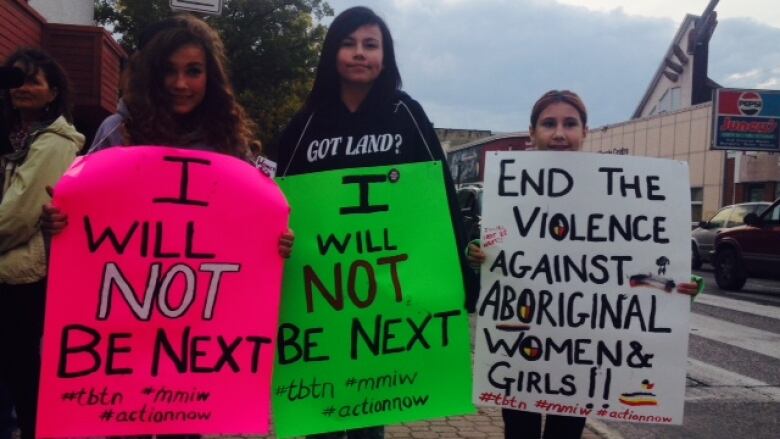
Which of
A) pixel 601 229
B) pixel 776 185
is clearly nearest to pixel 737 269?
pixel 601 229

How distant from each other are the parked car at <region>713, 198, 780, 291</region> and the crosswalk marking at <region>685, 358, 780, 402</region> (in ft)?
21.7

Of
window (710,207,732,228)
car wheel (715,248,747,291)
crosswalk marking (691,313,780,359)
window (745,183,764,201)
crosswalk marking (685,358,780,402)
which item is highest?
window (745,183,764,201)

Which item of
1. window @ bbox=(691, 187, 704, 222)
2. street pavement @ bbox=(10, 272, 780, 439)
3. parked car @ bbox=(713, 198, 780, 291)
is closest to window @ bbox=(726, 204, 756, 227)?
parked car @ bbox=(713, 198, 780, 291)

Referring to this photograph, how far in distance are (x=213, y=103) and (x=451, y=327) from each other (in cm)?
119

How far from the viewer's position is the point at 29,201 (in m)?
3.06

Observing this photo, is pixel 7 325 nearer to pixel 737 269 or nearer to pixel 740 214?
pixel 737 269

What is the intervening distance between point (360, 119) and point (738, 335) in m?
7.46

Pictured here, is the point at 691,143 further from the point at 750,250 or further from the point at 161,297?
the point at 161,297

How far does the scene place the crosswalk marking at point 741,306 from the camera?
424 inches

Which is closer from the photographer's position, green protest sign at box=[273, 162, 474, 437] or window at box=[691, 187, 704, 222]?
green protest sign at box=[273, 162, 474, 437]

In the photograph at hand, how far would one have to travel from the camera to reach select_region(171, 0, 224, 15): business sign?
497cm

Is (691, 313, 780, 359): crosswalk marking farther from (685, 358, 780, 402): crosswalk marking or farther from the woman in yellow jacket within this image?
the woman in yellow jacket

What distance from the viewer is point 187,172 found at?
8.52 ft

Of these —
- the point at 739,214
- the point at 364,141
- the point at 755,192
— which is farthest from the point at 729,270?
the point at 755,192
